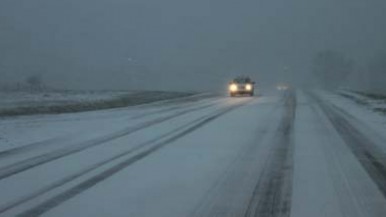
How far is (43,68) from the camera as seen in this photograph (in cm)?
19912

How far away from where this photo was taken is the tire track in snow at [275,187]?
28.9 feet

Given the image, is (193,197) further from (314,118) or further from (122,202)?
(314,118)

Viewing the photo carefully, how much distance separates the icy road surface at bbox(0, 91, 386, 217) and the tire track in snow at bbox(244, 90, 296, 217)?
1 centimetres

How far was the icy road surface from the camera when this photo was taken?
9.08m

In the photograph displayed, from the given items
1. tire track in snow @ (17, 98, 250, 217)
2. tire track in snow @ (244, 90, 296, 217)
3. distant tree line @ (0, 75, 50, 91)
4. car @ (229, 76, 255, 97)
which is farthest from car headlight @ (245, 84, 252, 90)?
tire track in snow @ (244, 90, 296, 217)

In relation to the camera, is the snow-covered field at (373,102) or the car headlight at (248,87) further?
the car headlight at (248,87)

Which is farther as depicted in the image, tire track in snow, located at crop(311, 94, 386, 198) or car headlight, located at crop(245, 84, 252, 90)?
car headlight, located at crop(245, 84, 252, 90)

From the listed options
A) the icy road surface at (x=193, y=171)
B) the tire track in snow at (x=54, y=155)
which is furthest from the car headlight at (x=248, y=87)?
the tire track in snow at (x=54, y=155)

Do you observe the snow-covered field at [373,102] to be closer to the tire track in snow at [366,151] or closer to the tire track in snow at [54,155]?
the tire track in snow at [366,151]

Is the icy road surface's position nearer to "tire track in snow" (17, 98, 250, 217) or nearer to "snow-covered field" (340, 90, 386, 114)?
"tire track in snow" (17, 98, 250, 217)

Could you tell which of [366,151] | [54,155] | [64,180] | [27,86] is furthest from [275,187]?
[27,86]

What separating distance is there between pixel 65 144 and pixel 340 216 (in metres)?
10.2

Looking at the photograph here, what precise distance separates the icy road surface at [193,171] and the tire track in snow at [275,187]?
0.01m

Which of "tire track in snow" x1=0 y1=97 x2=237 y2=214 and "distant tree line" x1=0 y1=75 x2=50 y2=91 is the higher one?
"tire track in snow" x1=0 y1=97 x2=237 y2=214
